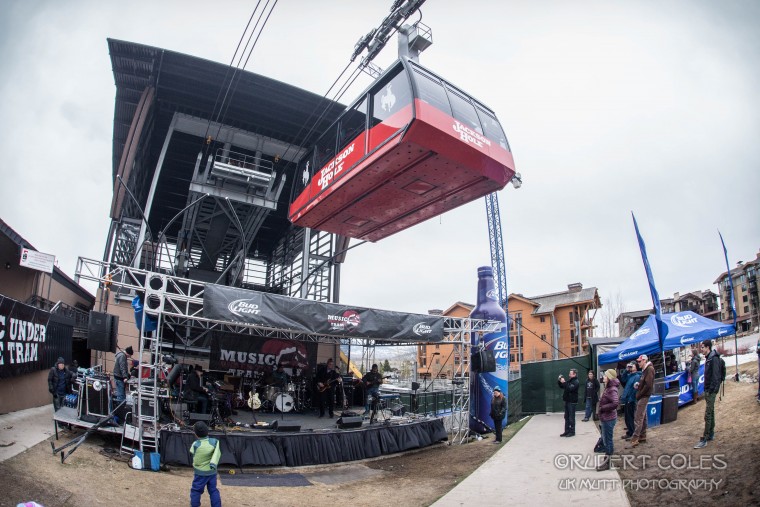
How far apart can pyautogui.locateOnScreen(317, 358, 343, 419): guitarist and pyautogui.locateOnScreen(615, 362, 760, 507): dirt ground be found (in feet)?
27.5

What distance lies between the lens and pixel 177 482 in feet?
28.2

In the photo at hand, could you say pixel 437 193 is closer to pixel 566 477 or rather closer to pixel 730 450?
pixel 566 477

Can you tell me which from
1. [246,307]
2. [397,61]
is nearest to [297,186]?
[246,307]

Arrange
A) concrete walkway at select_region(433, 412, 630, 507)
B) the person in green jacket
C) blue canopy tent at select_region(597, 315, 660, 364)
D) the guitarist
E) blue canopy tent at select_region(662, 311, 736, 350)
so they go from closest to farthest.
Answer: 1. the person in green jacket
2. concrete walkway at select_region(433, 412, 630, 507)
3. blue canopy tent at select_region(662, 311, 736, 350)
4. blue canopy tent at select_region(597, 315, 660, 364)
5. the guitarist

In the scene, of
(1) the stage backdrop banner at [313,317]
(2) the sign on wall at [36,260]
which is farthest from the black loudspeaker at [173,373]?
(2) the sign on wall at [36,260]

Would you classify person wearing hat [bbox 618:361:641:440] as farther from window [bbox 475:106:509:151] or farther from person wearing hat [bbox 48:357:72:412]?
person wearing hat [bbox 48:357:72:412]

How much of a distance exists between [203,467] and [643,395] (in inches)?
312

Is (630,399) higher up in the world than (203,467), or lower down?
higher up

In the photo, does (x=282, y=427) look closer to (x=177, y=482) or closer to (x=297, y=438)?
(x=297, y=438)

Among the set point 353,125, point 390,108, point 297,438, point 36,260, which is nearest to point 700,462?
point 390,108

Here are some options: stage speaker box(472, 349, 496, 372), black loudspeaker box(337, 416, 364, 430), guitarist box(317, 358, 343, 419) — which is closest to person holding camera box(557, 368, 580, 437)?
stage speaker box(472, 349, 496, 372)

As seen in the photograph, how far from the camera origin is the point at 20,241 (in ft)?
49.5

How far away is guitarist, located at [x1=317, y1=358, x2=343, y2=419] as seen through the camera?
48.0ft

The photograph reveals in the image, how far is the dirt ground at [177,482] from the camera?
6.81 metres
